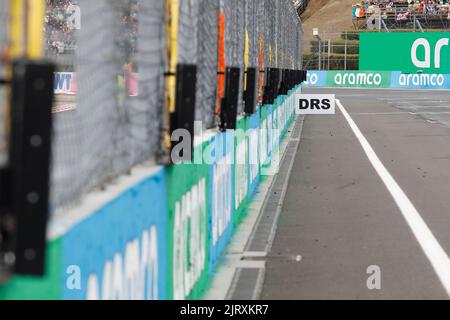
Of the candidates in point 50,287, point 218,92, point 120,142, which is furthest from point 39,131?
point 218,92

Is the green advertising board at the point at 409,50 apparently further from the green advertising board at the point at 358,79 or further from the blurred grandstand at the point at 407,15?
the blurred grandstand at the point at 407,15

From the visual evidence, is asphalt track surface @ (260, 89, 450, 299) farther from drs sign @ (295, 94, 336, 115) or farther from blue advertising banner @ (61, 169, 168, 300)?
drs sign @ (295, 94, 336, 115)

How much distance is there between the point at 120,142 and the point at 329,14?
104 metres

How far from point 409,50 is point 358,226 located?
2596 inches

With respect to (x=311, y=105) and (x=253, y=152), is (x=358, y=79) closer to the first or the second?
(x=311, y=105)

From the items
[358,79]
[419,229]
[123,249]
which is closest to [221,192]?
[419,229]

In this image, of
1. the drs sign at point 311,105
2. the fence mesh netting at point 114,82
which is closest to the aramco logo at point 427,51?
the drs sign at point 311,105

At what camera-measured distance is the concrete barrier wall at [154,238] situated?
3809mm

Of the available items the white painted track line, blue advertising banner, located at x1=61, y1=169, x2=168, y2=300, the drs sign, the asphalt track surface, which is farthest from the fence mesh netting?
the drs sign

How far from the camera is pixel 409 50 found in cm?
7531

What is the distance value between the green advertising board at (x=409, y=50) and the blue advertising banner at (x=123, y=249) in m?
71.1

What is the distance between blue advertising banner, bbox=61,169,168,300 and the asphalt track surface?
2160 mm

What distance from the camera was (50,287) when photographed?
11.8 feet
